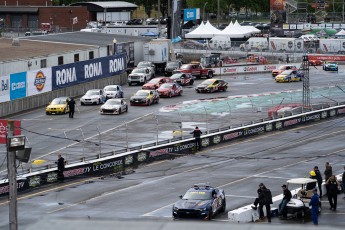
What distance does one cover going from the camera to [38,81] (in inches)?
2208

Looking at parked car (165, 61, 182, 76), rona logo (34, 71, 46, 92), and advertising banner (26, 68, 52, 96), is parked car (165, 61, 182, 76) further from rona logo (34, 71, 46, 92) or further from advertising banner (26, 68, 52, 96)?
rona logo (34, 71, 46, 92)

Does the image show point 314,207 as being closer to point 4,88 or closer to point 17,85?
point 4,88

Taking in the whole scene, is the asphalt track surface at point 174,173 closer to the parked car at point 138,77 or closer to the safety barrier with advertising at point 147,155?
the safety barrier with advertising at point 147,155

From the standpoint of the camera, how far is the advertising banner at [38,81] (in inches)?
2162

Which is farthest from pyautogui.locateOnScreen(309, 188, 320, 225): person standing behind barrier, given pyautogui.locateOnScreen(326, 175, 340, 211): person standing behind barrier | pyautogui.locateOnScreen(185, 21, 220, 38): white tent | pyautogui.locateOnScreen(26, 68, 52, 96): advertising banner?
pyautogui.locateOnScreen(185, 21, 220, 38): white tent

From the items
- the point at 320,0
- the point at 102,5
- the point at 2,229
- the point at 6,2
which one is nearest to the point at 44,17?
the point at 6,2

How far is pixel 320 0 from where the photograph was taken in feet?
492

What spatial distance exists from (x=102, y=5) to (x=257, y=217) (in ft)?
433

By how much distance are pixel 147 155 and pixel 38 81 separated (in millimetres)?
19091

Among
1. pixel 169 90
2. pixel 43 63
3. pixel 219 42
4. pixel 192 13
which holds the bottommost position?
pixel 169 90

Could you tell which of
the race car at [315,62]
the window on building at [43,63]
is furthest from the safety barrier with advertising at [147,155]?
the race car at [315,62]

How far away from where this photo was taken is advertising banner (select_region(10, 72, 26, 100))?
172 feet

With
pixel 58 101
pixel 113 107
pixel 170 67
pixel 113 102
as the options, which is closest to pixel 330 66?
pixel 170 67

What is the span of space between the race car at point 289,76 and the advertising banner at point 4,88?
98.3 feet
